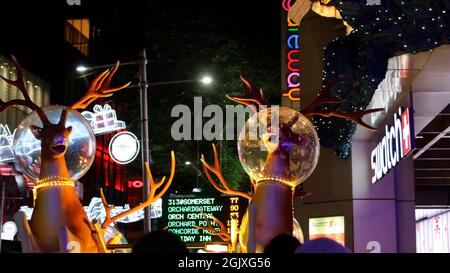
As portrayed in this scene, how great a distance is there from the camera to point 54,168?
8320 mm

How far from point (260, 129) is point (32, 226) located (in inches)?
105

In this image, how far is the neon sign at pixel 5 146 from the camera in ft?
75.6

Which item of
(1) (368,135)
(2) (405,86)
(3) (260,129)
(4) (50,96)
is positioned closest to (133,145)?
(1) (368,135)

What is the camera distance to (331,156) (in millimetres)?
15984

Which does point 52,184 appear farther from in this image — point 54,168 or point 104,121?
point 104,121

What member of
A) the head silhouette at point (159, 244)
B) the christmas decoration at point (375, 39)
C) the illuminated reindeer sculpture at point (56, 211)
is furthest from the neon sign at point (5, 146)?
the head silhouette at point (159, 244)

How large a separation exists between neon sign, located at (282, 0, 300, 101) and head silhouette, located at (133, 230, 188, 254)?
715 inches

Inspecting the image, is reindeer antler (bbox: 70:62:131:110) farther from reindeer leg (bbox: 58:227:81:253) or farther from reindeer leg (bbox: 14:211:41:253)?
reindeer leg (bbox: 14:211:41:253)

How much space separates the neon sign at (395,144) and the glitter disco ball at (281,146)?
2232mm

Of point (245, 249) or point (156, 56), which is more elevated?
point (156, 56)

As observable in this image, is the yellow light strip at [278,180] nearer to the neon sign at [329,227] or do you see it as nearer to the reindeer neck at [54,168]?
the reindeer neck at [54,168]

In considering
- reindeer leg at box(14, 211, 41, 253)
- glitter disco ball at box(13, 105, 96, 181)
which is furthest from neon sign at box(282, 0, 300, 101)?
reindeer leg at box(14, 211, 41, 253)

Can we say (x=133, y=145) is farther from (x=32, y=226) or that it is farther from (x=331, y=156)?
(x=32, y=226)

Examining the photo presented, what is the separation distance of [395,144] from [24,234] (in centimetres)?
583
